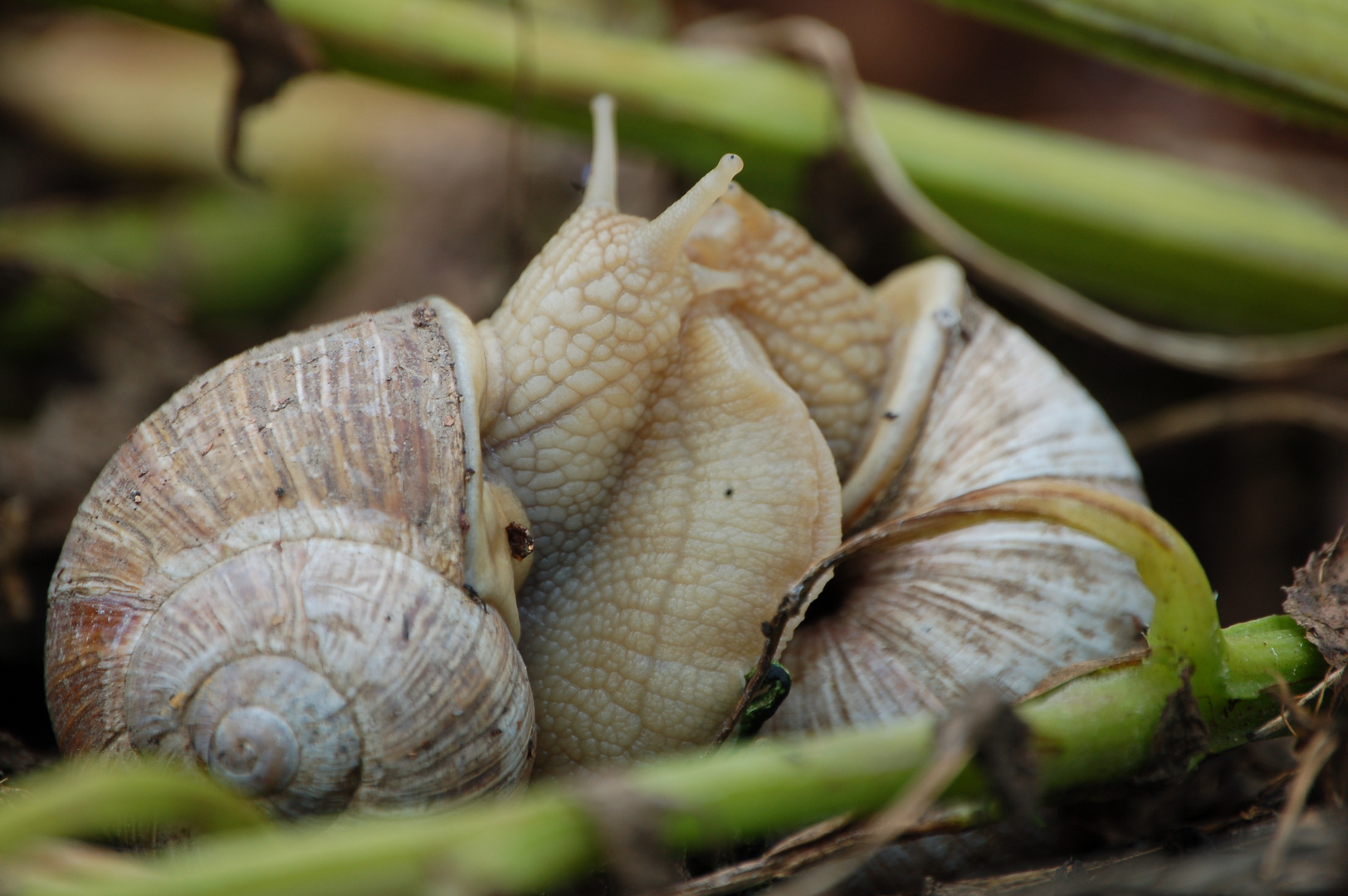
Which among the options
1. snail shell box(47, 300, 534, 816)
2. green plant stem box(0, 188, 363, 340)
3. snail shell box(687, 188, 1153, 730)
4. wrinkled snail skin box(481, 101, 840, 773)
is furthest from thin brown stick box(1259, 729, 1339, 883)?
green plant stem box(0, 188, 363, 340)

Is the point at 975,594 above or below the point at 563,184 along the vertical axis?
below

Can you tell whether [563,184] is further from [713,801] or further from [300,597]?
[713,801]

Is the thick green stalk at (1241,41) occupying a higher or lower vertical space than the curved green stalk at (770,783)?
higher

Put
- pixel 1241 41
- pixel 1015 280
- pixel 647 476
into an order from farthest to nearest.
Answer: pixel 1015 280
pixel 1241 41
pixel 647 476

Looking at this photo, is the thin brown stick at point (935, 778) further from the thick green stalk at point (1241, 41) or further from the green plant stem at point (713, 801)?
the thick green stalk at point (1241, 41)

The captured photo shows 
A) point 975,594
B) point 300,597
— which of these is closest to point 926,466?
point 975,594

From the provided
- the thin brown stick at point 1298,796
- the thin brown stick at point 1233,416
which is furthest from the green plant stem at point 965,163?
the thin brown stick at point 1298,796
